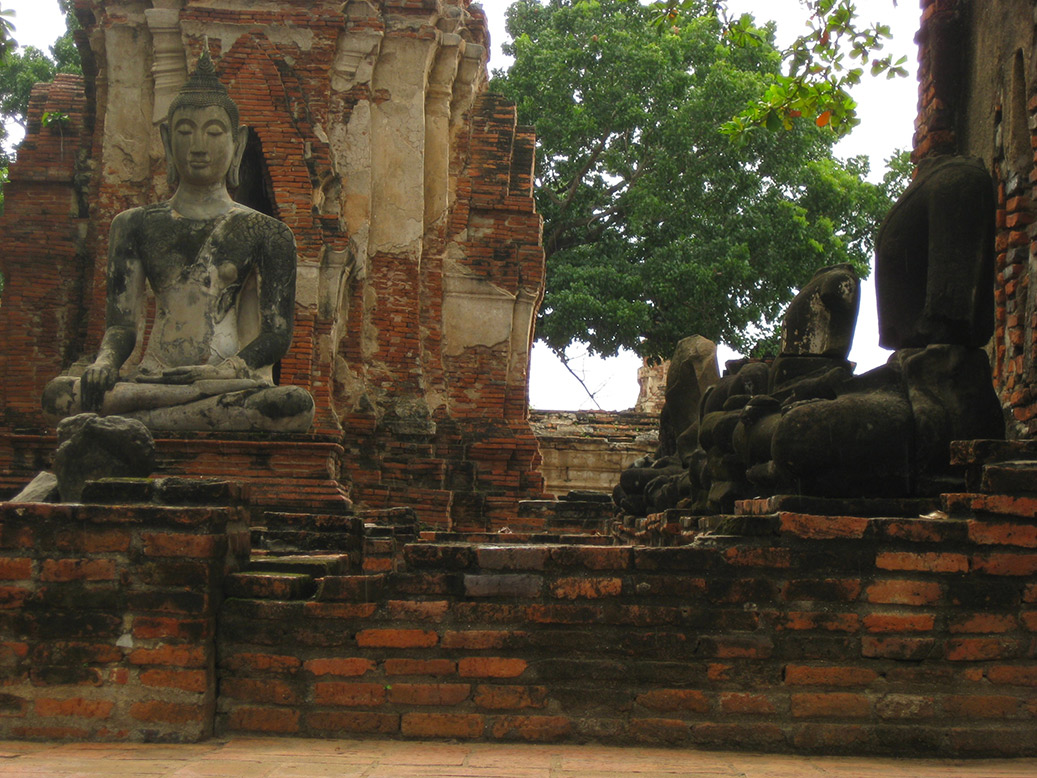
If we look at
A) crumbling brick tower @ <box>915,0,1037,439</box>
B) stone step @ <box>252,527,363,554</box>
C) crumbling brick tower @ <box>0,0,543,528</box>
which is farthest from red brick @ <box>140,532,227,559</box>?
crumbling brick tower @ <box>0,0,543,528</box>

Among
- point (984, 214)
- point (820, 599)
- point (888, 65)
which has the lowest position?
point (820, 599)

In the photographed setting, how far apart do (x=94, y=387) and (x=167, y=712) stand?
3.68 m

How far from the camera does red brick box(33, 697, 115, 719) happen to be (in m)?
3.56

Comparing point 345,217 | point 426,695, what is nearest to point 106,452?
point 426,695

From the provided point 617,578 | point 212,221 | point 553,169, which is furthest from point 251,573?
point 553,169

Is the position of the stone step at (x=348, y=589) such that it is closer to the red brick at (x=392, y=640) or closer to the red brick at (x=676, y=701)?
the red brick at (x=392, y=640)

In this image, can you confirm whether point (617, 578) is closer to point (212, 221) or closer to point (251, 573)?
point (251, 573)

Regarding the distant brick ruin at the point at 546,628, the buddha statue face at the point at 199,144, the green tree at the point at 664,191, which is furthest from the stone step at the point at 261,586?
the green tree at the point at 664,191

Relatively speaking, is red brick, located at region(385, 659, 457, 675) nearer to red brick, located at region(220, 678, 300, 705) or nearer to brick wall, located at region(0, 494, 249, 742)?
red brick, located at region(220, 678, 300, 705)

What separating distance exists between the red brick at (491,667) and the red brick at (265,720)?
20.0 inches

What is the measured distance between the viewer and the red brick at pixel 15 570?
3.68 m

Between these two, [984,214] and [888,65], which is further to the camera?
[888,65]

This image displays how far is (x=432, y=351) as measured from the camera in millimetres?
13133

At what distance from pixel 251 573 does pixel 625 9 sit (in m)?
20.9
